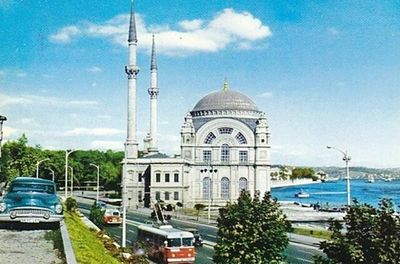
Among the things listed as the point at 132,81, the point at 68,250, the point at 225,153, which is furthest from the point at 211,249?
the point at 225,153

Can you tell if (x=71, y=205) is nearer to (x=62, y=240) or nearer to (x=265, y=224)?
(x=265, y=224)

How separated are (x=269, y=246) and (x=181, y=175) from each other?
60.6 m

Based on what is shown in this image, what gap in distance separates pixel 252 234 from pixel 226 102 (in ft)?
227

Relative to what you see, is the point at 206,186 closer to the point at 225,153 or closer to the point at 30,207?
the point at 225,153

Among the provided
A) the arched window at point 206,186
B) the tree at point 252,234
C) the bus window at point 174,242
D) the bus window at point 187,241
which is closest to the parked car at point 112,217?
the bus window at point 174,242

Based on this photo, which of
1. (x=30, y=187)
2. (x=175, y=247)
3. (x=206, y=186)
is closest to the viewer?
(x=30, y=187)

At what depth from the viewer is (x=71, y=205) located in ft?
119

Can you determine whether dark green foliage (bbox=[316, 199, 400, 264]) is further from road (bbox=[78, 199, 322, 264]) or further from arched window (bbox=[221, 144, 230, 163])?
arched window (bbox=[221, 144, 230, 163])

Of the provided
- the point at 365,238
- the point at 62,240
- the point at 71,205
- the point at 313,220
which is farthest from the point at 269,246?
the point at 313,220

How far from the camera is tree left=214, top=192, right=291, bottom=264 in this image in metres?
23.4

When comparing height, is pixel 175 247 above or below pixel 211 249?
above

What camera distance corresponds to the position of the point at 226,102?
92.2 m

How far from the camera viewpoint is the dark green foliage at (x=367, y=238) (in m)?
17.8

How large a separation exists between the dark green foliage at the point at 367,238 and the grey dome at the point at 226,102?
72.3 m
